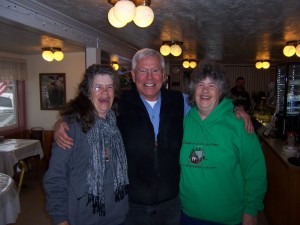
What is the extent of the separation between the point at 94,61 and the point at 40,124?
3.06 meters

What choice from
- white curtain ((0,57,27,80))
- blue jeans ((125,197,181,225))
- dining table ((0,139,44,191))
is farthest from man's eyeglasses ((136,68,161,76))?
white curtain ((0,57,27,80))

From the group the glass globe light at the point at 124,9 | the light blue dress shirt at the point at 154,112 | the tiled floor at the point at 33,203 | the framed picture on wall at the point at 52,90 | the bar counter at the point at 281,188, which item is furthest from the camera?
the framed picture on wall at the point at 52,90

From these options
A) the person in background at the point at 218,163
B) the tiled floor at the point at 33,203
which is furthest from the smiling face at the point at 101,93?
the tiled floor at the point at 33,203

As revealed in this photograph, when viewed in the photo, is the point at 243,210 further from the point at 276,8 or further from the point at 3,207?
the point at 276,8

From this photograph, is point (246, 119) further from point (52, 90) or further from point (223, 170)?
point (52, 90)

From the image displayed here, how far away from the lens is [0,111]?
618cm

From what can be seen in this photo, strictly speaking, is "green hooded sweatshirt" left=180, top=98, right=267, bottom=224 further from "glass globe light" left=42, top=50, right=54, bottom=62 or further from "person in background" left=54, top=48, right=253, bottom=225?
"glass globe light" left=42, top=50, right=54, bottom=62

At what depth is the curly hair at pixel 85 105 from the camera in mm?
1457

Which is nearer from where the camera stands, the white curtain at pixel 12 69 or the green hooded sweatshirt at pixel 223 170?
the green hooded sweatshirt at pixel 223 170

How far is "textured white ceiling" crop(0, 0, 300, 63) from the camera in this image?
2846 mm

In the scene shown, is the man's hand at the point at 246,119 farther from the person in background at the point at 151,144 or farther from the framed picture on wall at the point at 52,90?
the framed picture on wall at the point at 52,90

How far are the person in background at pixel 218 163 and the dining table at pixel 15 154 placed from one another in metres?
3.21

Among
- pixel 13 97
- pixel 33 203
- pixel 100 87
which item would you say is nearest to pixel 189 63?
pixel 13 97

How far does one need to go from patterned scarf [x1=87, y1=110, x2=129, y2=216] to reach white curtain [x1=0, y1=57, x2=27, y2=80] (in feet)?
17.0
